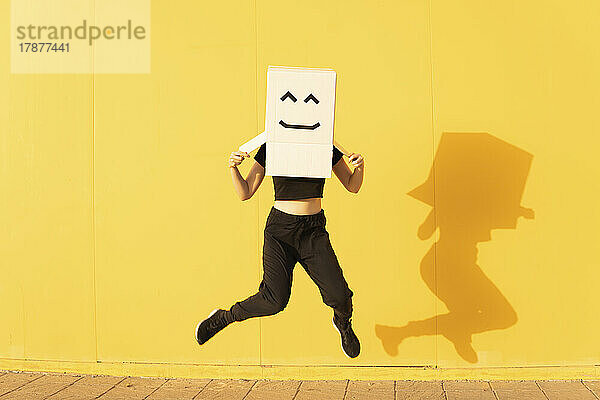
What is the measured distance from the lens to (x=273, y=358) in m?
5.46

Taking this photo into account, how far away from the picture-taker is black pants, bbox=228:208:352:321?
4.46m

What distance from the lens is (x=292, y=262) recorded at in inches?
179

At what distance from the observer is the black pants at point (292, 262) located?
4.46 metres

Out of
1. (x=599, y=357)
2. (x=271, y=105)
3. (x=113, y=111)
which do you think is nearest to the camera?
(x=271, y=105)

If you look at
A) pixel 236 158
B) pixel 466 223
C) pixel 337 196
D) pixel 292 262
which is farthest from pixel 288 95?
pixel 466 223

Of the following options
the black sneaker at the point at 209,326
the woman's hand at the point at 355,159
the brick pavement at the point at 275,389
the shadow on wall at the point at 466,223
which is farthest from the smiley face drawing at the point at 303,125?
the brick pavement at the point at 275,389

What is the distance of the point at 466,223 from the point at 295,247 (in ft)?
5.10

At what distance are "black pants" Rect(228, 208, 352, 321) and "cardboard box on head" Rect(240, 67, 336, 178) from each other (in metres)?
0.35

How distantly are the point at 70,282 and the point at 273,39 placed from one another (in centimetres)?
249

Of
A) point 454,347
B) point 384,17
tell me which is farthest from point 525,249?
point 384,17

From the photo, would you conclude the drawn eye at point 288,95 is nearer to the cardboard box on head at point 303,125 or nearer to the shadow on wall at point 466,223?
the cardboard box on head at point 303,125

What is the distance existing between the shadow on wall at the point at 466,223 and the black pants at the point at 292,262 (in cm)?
114

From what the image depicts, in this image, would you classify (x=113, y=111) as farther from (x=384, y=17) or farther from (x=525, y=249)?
(x=525, y=249)

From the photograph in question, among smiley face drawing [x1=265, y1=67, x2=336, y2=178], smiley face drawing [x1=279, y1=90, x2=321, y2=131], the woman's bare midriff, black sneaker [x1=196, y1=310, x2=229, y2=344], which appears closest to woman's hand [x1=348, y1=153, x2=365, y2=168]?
smiley face drawing [x1=265, y1=67, x2=336, y2=178]
